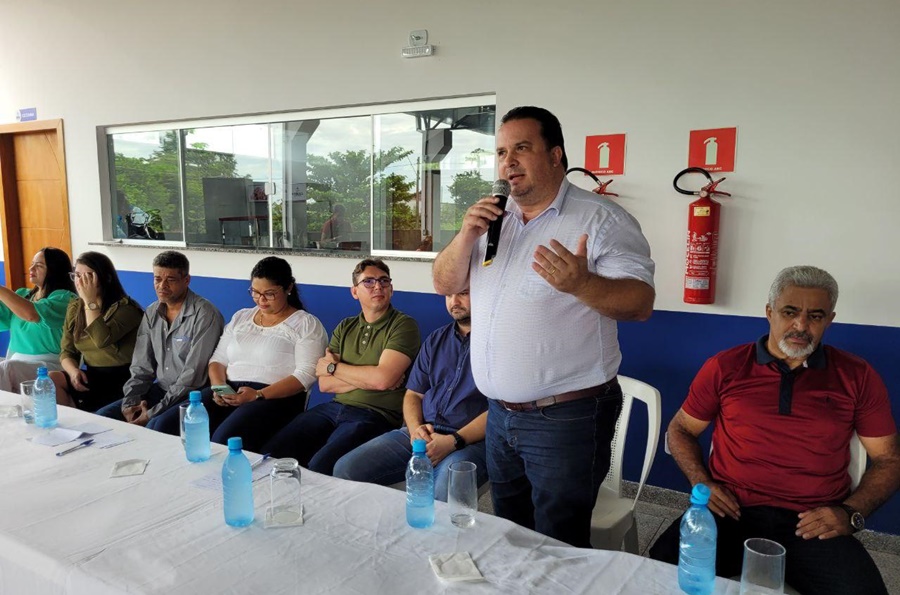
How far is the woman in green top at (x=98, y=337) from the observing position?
124 inches

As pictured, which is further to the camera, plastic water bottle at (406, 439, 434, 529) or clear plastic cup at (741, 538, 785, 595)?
plastic water bottle at (406, 439, 434, 529)

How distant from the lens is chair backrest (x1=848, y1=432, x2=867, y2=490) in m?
1.84

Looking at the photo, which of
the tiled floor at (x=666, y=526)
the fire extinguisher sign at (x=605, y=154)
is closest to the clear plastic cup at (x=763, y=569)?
the tiled floor at (x=666, y=526)

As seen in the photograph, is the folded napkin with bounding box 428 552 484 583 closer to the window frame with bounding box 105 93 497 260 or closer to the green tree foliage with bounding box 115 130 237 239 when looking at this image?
the window frame with bounding box 105 93 497 260

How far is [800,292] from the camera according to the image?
188cm

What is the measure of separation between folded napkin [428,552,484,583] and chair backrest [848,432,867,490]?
131cm

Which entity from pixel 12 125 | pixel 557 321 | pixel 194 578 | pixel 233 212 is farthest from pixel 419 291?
pixel 12 125

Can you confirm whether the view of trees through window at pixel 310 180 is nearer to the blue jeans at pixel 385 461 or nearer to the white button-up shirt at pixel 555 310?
the blue jeans at pixel 385 461

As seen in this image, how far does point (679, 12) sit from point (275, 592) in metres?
2.79

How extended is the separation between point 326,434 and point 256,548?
1.35 m

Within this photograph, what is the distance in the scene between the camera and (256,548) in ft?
4.21

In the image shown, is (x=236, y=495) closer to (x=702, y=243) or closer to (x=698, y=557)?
(x=698, y=557)

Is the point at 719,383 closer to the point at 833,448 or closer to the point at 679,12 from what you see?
the point at 833,448

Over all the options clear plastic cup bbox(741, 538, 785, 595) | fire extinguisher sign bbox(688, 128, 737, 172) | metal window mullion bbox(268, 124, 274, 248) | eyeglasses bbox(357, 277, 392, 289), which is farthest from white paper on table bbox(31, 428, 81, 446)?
fire extinguisher sign bbox(688, 128, 737, 172)
